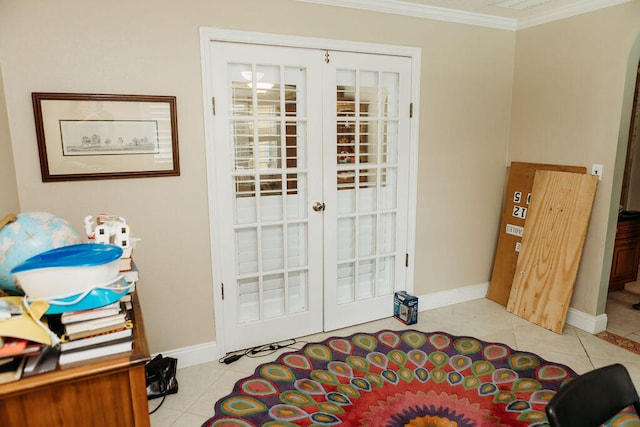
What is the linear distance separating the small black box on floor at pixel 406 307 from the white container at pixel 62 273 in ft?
8.65

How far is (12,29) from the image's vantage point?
2209mm

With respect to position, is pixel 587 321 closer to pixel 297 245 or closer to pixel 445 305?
pixel 445 305

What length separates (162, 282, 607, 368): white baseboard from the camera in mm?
2914

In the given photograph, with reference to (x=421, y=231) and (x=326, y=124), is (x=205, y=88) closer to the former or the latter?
(x=326, y=124)

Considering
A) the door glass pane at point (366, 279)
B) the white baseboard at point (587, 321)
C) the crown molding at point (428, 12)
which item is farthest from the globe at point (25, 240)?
the white baseboard at point (587, 321)

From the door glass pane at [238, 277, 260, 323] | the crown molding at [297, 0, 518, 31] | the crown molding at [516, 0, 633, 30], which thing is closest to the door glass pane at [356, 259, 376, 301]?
the door glass pane at [238, 277, 260, 323]

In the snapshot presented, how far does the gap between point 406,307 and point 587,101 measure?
7.17 ft

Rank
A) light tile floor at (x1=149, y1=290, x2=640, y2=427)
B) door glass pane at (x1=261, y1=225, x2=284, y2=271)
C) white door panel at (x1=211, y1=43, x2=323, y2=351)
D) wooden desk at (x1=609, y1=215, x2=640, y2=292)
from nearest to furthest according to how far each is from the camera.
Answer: light tile floor at (x1=149, y1=290, x2=640, y2=427) → white door panel at (x1=211, y1=43, x2=323, y2=351) → door glass pane at (x1=261, y1=225, x2=284, y2=271) → wooden desk at (x1=609, y1=215, x2=640, y2=292)

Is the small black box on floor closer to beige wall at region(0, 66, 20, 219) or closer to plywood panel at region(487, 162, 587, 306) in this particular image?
plywood panel at region(487, 162, 587, 306)

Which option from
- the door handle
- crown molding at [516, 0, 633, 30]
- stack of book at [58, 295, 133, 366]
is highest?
crown molding at [516, 0, 633, 30]

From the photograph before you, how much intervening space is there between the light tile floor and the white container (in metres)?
1.45

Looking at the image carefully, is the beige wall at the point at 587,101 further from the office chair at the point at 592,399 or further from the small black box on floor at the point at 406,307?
the office chair at the point at 592,399

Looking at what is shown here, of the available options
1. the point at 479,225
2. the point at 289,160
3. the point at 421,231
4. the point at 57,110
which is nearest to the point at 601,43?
the point at 479,225

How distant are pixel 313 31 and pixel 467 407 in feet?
8.73
